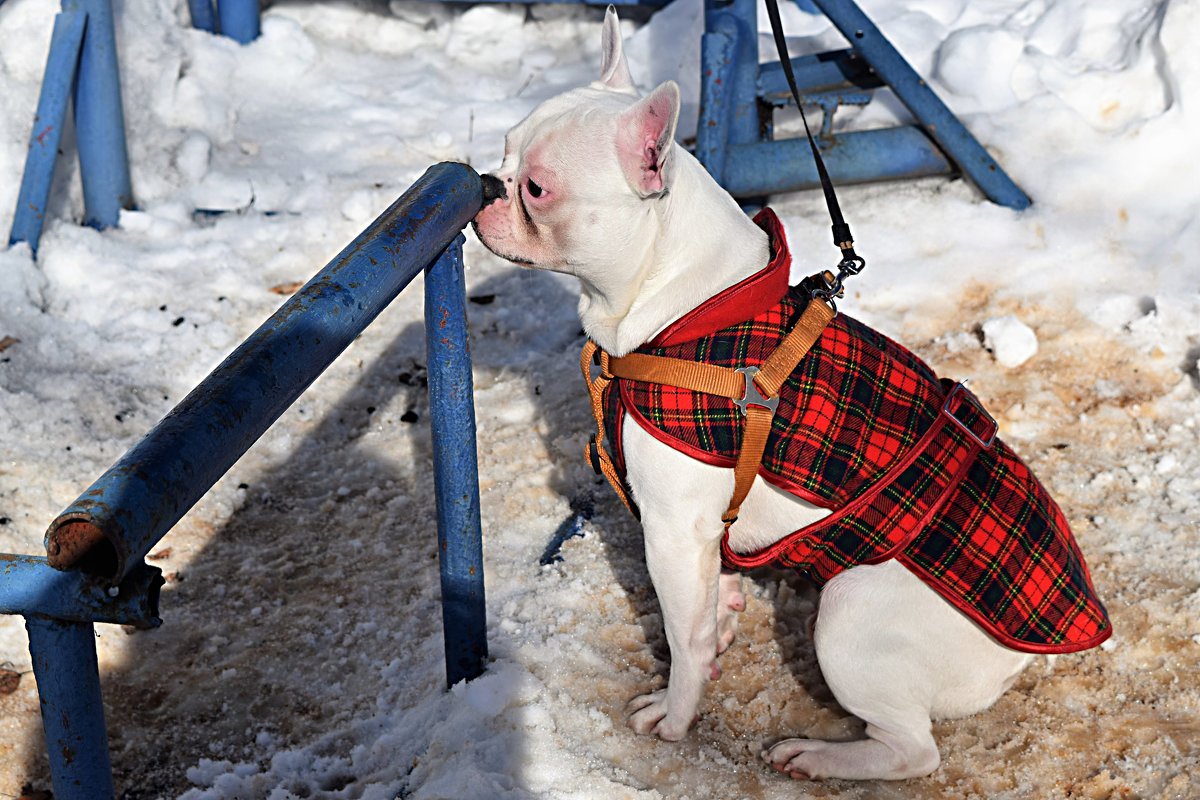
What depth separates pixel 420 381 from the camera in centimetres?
379

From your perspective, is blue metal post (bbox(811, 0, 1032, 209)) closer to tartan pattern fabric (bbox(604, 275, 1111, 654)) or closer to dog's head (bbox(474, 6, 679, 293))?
tartan pattern fabric (bbox(604, 275, 1111, 654))

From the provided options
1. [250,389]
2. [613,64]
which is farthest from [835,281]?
[250,389]

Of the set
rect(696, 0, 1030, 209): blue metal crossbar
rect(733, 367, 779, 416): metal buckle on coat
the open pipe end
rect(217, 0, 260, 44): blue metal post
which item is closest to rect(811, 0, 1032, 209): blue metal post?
rect(696, 0, 1030, 209): blue metal crossbar

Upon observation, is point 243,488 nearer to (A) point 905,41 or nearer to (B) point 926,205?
(B) point 926,205

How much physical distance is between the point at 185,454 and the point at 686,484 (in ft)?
3.80

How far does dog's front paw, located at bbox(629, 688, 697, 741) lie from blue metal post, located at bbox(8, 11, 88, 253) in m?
2.86

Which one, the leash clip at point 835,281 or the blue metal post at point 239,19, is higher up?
the leash clip at point 835,281

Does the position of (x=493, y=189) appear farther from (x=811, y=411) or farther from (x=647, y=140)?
(x=811, y=411)

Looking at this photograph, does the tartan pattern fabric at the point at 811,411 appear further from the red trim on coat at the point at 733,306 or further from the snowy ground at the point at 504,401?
the snowy ground at the point at 504,401

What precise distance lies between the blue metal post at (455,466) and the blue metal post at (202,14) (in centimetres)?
366

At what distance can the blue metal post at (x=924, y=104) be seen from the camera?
13.4ft

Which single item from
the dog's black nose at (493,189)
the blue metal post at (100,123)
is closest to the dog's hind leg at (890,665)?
the dog's black nose at (493,189)

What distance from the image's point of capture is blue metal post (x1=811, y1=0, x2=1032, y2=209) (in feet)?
13.4

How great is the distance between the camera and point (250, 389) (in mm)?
1426
